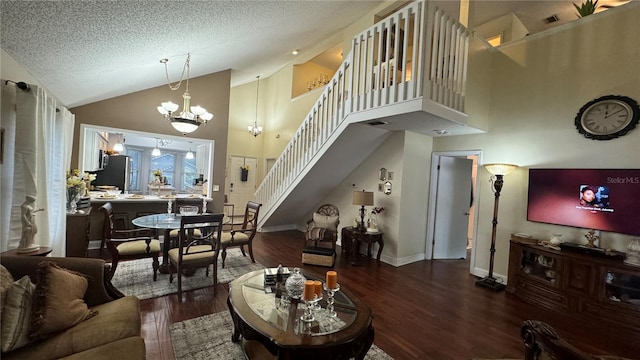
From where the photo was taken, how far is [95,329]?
1.66m

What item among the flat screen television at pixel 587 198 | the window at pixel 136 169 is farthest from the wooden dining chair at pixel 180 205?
the window at pixel 136 169

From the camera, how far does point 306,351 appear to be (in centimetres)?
155

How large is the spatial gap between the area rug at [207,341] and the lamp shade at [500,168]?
3003 mm

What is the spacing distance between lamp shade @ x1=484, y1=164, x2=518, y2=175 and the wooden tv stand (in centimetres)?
97

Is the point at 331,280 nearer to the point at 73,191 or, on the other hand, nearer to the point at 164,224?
the point at 164,224

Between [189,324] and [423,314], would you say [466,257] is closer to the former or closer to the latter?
[423,314]

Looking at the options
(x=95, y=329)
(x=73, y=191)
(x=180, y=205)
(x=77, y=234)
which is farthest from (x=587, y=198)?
(x=73, y=191)

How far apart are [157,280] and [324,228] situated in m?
2.71

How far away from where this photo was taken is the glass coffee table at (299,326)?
5.15 ft

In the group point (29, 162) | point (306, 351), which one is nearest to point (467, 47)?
point (306, 351)

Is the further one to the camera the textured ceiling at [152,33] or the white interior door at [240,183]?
the white interior door at [240,183]

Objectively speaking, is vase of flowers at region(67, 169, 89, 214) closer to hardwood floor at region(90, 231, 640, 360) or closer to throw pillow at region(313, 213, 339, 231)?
hardwood floor at region(90, 231, 640, 360)

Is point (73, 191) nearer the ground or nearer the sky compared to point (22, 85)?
nearer the ground

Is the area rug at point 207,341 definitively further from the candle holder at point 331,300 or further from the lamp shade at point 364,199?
the lamp shade at point 364,199
